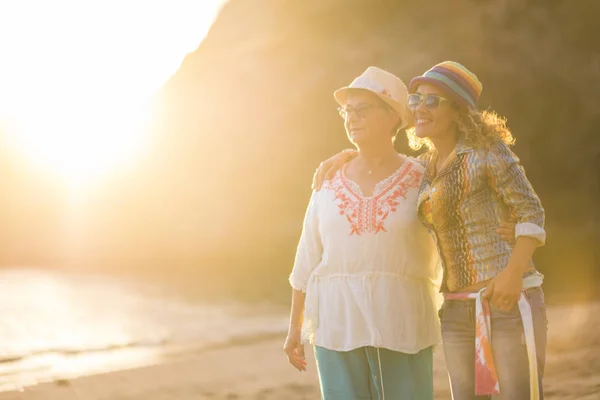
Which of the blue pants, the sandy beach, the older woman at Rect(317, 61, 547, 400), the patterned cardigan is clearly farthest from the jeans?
the sandy beach

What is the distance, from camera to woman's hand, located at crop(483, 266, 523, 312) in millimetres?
2623

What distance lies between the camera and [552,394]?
6938mm

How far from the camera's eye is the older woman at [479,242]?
263 cm

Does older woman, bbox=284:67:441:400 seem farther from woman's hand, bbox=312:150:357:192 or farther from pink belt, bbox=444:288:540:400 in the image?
pink belt, bbox=444:288:540:400

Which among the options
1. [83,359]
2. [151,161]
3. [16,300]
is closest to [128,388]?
[83,359]

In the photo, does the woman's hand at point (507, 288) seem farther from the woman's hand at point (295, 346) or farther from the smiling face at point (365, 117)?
the woman's hand at point (295, 346)

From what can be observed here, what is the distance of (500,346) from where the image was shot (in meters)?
2.63

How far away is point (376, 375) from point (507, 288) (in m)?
0.76

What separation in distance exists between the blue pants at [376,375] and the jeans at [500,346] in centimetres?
30

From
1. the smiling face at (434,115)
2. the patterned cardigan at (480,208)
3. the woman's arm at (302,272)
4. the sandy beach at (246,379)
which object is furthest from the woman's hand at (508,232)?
the sandy beach at (246,379)

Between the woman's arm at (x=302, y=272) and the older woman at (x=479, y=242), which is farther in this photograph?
the woman's arm at (x=302, y=272)

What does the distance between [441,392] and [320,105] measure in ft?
58.7

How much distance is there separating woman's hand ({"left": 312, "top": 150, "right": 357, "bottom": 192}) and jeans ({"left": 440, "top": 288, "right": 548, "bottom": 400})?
89 centimetres

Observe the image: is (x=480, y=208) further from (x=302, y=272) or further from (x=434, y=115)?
(x=302, y=272)
